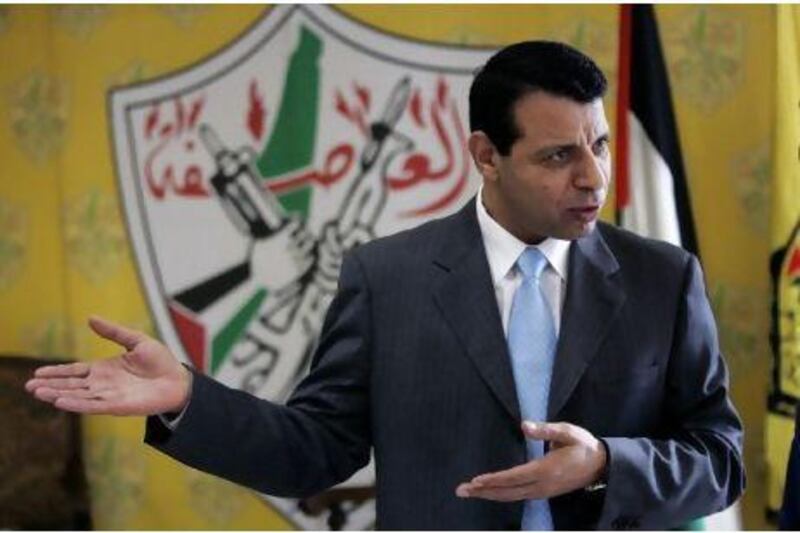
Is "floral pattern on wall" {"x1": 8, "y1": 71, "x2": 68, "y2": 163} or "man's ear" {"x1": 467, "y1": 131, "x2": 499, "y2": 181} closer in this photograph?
"man's ear" {"x1": 467, "y1": 131, "x2": 499, "y2": 181}

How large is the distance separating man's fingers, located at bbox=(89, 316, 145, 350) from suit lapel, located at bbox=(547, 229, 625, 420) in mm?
417

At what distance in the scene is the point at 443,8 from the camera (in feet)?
8.92

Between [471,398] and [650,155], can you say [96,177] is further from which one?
[471,398]

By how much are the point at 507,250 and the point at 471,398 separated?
0.17 m

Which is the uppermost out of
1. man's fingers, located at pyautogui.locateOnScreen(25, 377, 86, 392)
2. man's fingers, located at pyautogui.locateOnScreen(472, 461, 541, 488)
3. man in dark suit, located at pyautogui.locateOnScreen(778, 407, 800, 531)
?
man's fingers, located at pyautogui.locateOnScreen(25, 377, 86, 392)

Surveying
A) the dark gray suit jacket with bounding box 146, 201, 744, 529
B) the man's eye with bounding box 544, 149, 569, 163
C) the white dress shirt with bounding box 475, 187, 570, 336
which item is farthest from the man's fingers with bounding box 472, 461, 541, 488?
the man's eye with bounding box 544, 149, 569, 163

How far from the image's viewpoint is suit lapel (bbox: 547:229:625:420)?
3.71ft

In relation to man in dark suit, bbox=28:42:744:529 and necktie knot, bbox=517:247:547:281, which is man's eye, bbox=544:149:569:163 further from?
necktie knot, bbox=517:247:547:281

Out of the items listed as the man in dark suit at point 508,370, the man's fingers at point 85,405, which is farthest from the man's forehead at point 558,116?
the man's fingers at point 85,405

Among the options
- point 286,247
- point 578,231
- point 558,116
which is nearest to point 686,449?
point 578,231

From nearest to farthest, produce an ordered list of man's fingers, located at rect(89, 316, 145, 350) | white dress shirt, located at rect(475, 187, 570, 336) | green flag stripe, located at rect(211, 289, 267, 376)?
man's fingers, located at rect(89, 316, 145, 350), white dress shirt, located at rect(475, 187, 570, 336), green flag stripe, located at rect(211, 289, 267, 376)

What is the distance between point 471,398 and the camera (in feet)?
3.79

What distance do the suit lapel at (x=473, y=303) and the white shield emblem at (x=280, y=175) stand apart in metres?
1.50

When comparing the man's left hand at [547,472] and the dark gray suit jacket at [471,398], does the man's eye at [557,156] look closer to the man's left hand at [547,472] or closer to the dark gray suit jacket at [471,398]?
the dark gray suit jacket at [471,398]
